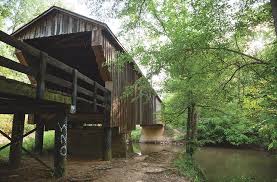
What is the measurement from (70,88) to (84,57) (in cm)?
657

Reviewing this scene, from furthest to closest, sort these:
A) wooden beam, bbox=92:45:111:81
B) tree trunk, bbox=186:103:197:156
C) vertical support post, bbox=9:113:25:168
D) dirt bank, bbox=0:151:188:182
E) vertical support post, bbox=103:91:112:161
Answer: tree trunk, bbox=186:103:197:156 < vertical support post, bbox=103:91:112:161 < wooden beam, bbox=92:45:111:81 < vertical support post, bbox=9:113:25:168 < dirt bank, bbox=0:151:188:182

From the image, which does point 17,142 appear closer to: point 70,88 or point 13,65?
point 70,88

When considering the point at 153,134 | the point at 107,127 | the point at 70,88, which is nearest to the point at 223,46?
the point at 70,88

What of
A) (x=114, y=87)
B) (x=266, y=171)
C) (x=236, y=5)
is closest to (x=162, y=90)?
(x=114, y=87)

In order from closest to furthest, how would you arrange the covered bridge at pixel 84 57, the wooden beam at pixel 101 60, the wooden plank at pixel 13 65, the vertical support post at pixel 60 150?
1. the wooden plank at pixel 13 65
2. the vertical support post at pixel 60 150
3. the wooden beam at pixel 101 60
4. the covered bridge at pixel 84 57

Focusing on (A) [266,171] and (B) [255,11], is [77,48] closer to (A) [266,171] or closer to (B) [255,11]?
(B) [255,11]

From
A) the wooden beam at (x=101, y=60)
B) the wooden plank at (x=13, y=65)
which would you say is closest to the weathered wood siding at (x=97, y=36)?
the wooden beam at (x=101, y=60)

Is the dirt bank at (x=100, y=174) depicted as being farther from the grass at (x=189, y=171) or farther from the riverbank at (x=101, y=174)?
the grass at (x=189, y=171)

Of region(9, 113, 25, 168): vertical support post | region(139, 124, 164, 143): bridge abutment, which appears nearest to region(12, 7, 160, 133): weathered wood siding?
region(9, 113, 25, 168): vertical support post

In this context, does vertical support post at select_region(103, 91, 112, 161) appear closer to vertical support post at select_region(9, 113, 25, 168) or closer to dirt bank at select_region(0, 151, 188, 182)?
dirt bank at select_region(0, 151, 188, 182)

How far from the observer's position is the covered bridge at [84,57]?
10961mm

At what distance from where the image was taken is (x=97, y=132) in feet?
45.4

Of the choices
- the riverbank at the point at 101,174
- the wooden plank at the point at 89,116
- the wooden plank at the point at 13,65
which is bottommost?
the riverbank at the point at 101,174

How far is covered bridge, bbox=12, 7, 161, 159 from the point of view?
36.0 feet
